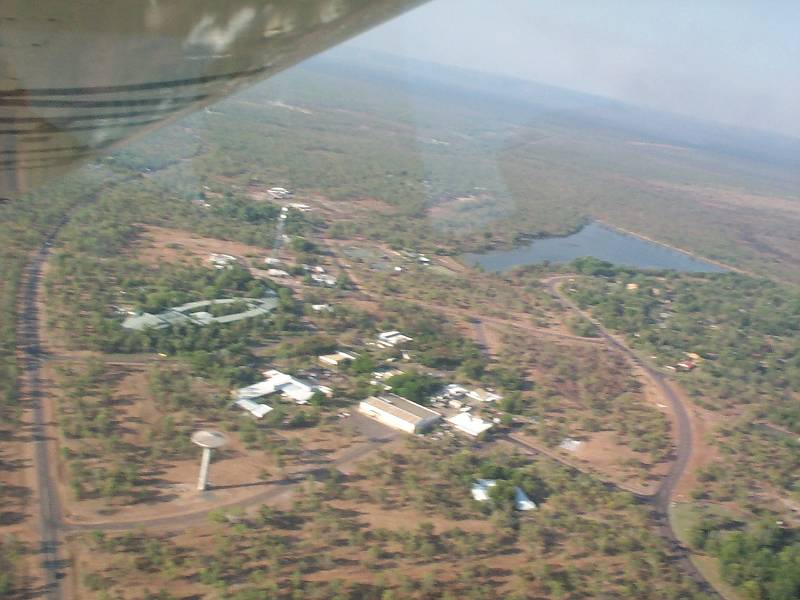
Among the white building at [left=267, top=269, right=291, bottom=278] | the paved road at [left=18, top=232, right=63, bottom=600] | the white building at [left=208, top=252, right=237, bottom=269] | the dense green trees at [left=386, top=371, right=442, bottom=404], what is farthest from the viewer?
the white building at [left=267, top=269, right=291, bottom=278]

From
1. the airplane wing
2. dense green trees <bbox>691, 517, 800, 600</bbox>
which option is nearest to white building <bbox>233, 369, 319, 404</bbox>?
dense green trees <bbox>691, 517, 800, 600</bbox>

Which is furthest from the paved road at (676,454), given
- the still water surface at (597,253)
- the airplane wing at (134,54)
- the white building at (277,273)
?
the airplane wing at (134,54)

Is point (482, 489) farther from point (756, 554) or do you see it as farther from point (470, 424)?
point (756, 554)

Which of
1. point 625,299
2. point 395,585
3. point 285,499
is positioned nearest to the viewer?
point 395,585

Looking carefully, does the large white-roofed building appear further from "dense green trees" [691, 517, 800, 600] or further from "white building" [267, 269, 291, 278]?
"white building" [267, 269, 291, 278]

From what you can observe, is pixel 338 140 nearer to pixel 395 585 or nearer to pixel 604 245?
pixel 604 245

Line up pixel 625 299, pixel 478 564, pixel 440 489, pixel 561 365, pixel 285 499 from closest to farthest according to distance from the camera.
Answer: pixel 478 564 → pixel 285 499 → pixel 440 489 → pixel 561 365 → pixel 625 299

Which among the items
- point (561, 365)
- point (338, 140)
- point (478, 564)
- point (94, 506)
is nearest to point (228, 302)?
point (561, 365)
